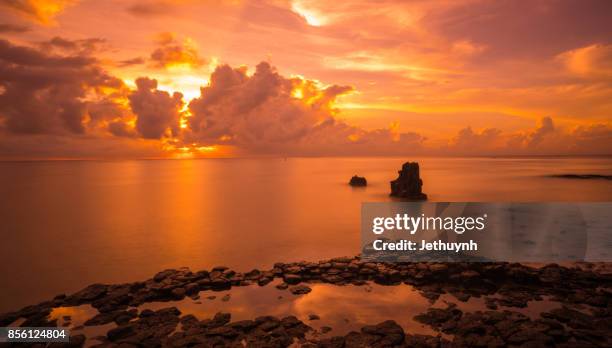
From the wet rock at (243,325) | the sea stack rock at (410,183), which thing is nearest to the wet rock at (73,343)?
the wet rock at (243,325)

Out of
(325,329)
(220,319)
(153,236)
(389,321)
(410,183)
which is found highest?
(410,183)

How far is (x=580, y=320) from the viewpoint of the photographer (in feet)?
43.6

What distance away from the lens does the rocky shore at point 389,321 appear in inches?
485

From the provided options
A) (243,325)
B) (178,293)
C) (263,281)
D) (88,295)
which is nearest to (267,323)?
(243,325)

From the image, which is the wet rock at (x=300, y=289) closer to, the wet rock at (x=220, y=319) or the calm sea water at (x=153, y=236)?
the wet rock at (x=220, y=319)

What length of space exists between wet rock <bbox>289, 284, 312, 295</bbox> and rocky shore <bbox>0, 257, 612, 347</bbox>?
0.08m

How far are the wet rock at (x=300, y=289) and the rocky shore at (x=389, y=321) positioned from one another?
0.08 m

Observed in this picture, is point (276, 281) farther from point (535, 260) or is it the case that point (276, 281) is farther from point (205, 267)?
point (535, 260)

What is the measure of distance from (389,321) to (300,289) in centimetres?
544

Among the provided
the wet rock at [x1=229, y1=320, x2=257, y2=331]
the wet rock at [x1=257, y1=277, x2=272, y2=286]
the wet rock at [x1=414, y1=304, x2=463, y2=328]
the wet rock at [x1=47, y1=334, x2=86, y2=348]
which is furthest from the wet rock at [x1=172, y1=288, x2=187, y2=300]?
the wet rock at [x1=414, y1=304, x2=463, y2=328]

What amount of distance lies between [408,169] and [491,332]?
42.3 m

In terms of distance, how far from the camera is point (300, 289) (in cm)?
1767

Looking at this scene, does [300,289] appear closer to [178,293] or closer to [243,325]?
[243,325]

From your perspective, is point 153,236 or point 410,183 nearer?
point 153,236
